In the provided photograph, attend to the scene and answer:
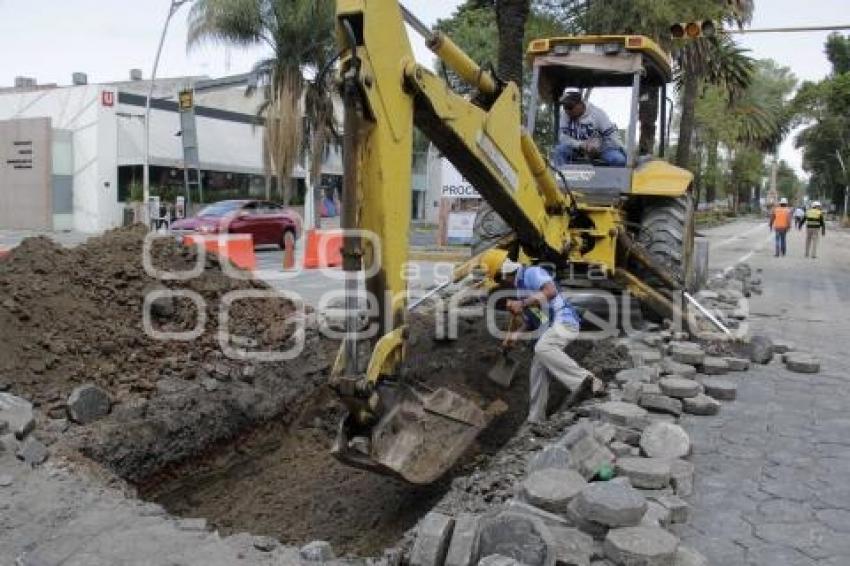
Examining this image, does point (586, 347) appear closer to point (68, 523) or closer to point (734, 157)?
point (68, 523)

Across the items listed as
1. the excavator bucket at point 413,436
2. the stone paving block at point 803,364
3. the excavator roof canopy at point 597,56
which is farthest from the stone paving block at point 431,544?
the excavator roof canopy at point 597,56

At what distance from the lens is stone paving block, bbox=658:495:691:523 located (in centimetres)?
408

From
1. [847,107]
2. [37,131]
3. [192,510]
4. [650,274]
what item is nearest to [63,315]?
[192,510]

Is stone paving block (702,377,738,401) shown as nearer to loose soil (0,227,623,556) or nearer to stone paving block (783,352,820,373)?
loose soil (0,227,623,556)

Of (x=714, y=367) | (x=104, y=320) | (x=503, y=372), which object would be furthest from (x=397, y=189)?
(x=714, y=367)

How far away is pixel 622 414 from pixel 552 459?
101 centimetres

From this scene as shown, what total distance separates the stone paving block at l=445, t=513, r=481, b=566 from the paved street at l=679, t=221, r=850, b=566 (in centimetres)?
112

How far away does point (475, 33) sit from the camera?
101 ft

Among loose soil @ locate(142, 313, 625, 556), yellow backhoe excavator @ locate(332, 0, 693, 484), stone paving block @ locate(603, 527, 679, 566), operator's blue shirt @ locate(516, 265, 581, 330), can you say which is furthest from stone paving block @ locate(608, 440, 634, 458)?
operator's blue shirt @ locate(516, 265, 581, 330)

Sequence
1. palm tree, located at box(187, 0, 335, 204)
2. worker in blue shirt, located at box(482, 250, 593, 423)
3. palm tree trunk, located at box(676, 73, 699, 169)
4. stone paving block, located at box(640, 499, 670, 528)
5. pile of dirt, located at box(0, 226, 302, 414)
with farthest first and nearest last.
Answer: palm tree, located at box(187, 0, 335, 204) < palm tree trunk, located at box(676, 73, 699, 169) < worker in blue shirt, located at box(482, 250, 593, 423) < pile of dirt, located at box(0, 226, 302, 414) < stone paving block, located at box(640, 499, 670, 528)

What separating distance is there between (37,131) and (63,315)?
86.0ft

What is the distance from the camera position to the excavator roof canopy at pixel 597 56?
7.92 meters

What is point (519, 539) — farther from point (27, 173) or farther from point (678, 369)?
point (27, 173)

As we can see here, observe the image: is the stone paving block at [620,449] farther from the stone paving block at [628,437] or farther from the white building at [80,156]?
the white building at [80,156]
